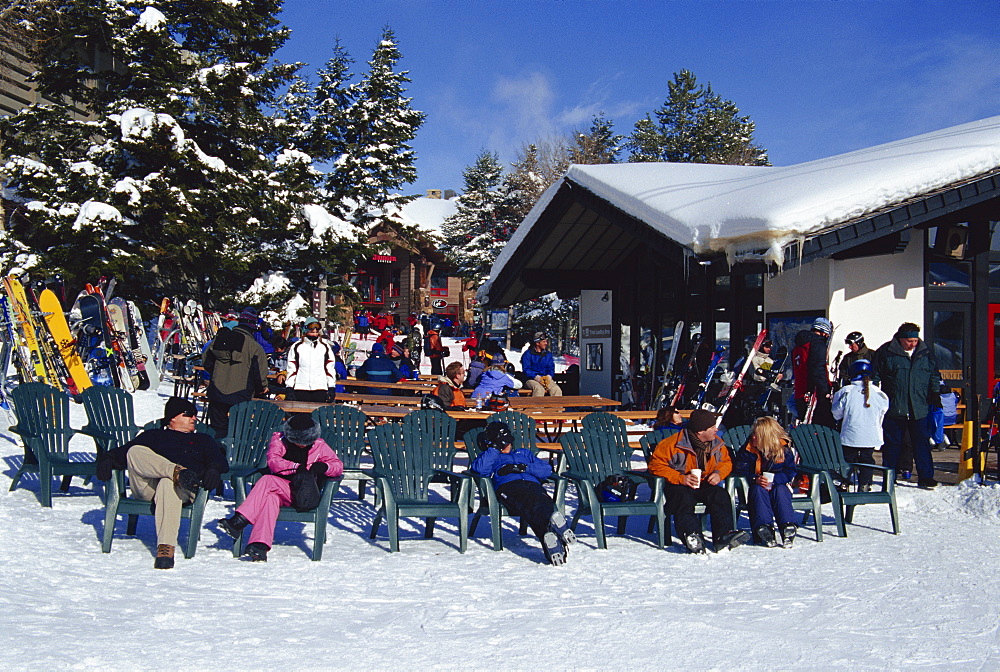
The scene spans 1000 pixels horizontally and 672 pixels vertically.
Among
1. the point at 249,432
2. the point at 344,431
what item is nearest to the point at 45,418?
the point at 249,432

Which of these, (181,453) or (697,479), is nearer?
(181,453)

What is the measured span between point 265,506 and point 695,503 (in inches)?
118

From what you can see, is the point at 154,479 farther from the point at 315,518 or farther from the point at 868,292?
the point at 868,292

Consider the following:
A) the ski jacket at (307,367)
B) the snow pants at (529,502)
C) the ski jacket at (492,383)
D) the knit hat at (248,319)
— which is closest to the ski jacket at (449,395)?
the ski jacket at (492,383)

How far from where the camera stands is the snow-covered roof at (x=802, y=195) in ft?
27.1

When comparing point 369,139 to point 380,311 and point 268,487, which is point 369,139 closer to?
point 380,311

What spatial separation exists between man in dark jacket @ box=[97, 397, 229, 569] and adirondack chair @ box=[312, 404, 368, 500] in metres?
1.52

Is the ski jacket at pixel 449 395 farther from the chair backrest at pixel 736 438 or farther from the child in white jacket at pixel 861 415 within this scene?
the child in white jacket at pixel 861 415

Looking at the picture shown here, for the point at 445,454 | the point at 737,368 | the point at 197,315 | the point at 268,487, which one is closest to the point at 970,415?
the point at 737,368

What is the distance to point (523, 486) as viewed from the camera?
573 cm

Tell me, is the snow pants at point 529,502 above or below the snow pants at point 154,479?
below

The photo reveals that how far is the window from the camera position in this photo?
1954 inches

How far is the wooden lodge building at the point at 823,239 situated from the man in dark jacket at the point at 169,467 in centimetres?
565

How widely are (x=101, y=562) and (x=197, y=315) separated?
50.0ft
